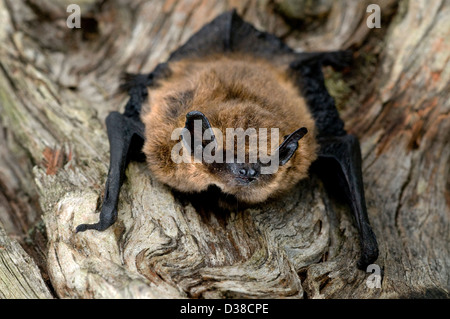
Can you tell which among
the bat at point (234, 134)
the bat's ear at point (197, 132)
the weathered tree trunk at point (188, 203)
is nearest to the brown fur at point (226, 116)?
the bat at point (234, 134)

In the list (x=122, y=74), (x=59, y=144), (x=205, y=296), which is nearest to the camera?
(x=205, y=296)

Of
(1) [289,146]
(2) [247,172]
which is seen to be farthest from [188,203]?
(1) [289,146]

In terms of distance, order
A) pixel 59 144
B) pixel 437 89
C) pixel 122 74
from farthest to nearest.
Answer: pixel 122 74, pixel 437 89, pixel 59 144

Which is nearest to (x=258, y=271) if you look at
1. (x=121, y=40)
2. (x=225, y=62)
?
(x=225, y=62)

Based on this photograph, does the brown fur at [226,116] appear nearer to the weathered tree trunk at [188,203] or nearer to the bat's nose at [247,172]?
the bat's nose at [247,172]

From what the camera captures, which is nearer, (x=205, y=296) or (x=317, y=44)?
(x=205, y=296)

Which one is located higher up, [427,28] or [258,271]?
[427,28]

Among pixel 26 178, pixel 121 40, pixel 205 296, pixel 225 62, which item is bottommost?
pixel 205 296

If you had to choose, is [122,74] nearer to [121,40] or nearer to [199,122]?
[121,40]

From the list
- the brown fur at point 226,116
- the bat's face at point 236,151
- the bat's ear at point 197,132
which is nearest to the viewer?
the bat's ear at point 197,132
